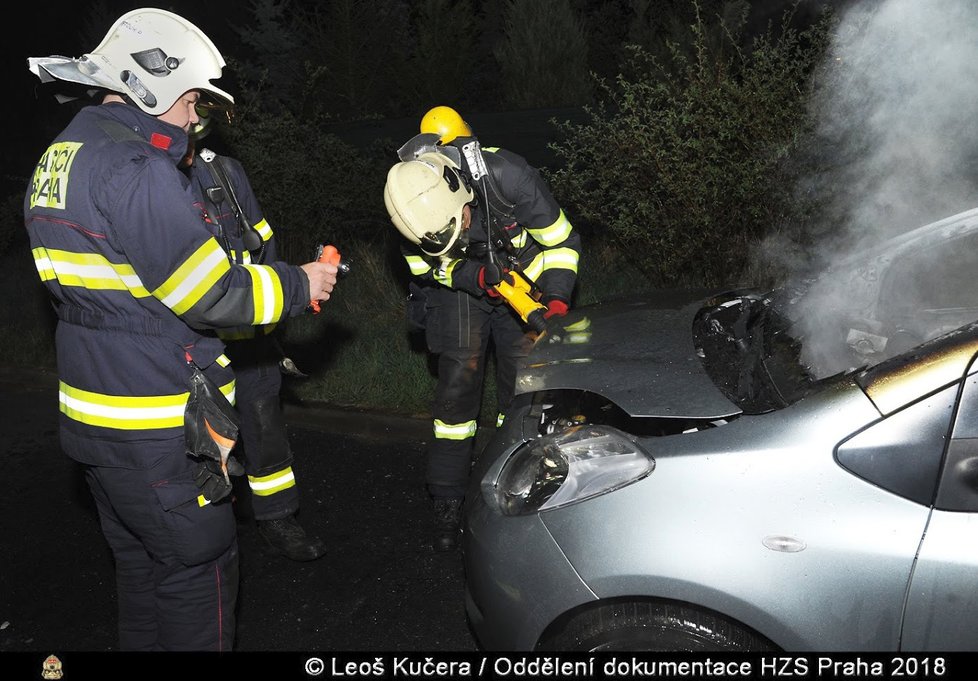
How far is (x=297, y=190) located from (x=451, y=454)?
5.42 meters

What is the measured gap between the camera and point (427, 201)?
10.8 feet

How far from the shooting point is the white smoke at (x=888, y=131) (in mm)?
3760

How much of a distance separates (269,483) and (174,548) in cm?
136

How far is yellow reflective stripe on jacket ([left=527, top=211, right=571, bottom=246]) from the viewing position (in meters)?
3.74

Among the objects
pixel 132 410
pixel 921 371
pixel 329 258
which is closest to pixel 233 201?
pixel 329 258

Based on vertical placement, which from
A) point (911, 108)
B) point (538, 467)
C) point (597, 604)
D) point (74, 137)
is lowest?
point (597, 604)

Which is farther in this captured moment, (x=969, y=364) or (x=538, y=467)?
(x=538, y=467)

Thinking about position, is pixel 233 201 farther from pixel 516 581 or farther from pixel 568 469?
pixel 516 581

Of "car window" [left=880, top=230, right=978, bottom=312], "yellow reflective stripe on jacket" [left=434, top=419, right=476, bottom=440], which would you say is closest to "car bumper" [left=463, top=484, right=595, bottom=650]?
"yellow reflective stripe on jacket" [left=434, top=419, right=476, bottom=440]

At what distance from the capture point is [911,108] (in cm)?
444

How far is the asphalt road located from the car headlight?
107 cm

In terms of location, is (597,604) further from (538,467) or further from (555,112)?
(555,112)

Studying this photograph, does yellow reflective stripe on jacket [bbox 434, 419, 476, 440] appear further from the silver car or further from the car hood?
the silver car

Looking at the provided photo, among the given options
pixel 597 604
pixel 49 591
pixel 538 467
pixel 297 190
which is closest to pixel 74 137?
pixel 538 467
